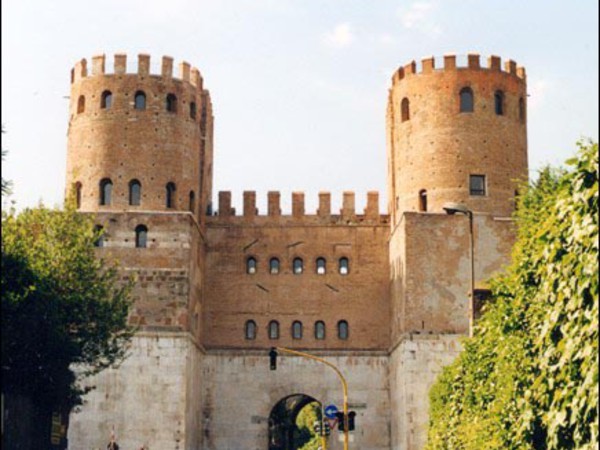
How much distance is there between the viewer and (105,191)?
41.3 m

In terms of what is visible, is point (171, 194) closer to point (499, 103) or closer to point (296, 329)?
point (296, 329)

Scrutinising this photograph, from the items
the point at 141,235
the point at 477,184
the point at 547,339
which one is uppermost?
the point at 477,184

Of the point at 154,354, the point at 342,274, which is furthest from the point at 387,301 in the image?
the point at 154,354

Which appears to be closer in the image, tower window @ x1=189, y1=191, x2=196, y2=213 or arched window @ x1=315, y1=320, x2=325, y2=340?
tower window @ x1=189, y1=191, x2=196, y2=213

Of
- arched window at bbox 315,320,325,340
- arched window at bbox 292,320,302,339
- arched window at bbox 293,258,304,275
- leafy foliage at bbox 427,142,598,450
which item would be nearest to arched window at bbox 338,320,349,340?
arched window at bbox 315,320,325,340

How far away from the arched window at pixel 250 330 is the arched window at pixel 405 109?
32.2ft

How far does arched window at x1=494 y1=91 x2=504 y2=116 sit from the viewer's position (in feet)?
137

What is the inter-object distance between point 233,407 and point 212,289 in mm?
4664

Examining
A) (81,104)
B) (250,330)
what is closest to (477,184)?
(250,330)

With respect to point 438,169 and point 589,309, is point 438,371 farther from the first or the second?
point 589,309

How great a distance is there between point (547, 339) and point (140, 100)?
92.9 feet

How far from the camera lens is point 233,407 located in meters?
43.8

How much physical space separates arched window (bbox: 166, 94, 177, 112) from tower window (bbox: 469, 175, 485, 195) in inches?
437

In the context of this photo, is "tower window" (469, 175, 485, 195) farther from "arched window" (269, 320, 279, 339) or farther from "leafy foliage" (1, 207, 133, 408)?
"leafy foliage" (1, 207, 133, 408)
